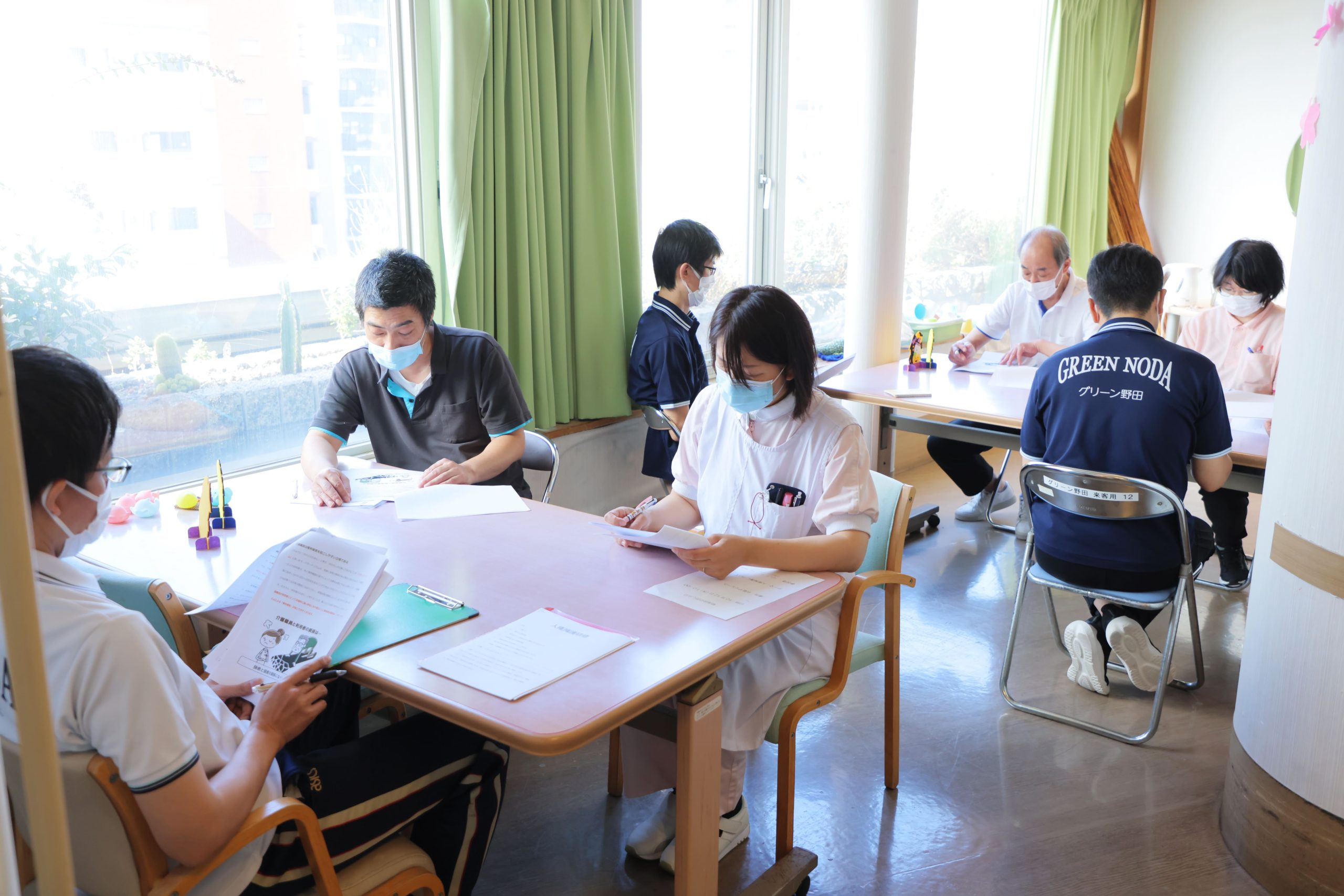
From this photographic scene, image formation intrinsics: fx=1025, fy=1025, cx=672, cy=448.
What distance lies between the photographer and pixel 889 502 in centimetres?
230

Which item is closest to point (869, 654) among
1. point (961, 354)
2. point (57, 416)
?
point (57, 416)

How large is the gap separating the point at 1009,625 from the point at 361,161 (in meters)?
2.61

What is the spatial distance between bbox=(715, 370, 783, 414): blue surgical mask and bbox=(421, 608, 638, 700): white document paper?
641mm

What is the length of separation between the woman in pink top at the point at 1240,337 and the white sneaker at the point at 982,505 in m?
0.94

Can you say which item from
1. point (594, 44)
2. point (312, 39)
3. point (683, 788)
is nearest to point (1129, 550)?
point (683, 788)

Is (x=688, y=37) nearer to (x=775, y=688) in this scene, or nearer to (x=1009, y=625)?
(x=1009, y=625)

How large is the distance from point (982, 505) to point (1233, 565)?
1063 millimetres

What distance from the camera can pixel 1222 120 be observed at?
→ 252 inches

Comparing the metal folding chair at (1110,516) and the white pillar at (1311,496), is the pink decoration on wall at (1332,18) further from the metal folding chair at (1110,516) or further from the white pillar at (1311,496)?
the metal folding chair at (1110,516)

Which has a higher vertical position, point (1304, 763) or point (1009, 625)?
point (1304, 763)

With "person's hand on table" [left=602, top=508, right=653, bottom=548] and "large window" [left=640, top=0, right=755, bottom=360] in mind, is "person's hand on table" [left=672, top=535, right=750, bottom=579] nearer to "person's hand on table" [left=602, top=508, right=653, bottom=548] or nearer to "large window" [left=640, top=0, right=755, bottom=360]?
Answer: "person's hand on table" [left=602, top=508, right=653, bottom=548]

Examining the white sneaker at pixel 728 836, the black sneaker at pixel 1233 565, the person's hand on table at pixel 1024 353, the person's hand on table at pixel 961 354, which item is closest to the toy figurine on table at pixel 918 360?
the person's hand on table at pixel 961 354

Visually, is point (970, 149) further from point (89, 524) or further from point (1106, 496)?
point (89, 524)

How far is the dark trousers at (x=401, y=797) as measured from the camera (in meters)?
1.46
